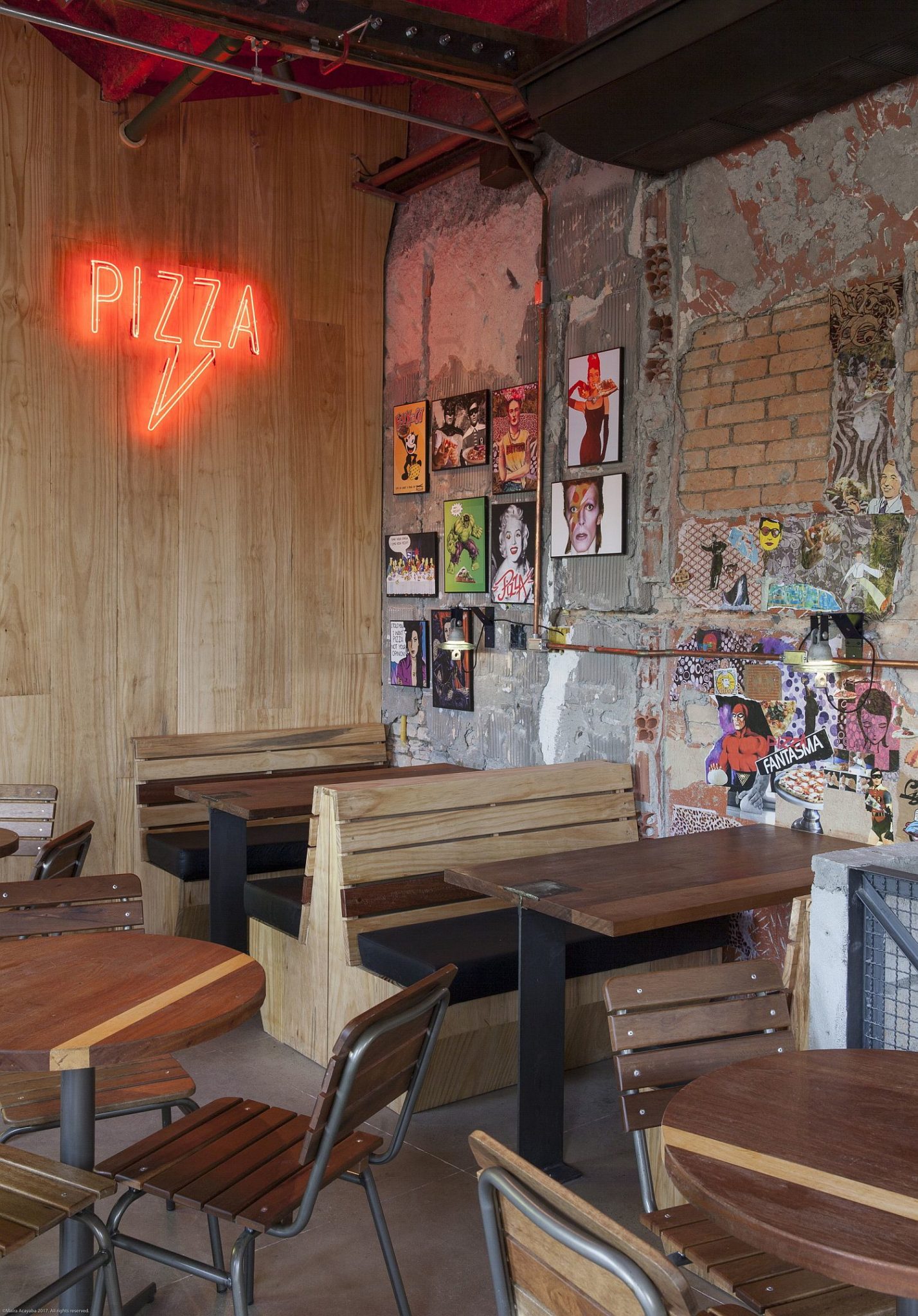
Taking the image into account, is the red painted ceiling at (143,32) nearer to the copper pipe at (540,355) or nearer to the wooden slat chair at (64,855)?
the copper pipe at (540,355)

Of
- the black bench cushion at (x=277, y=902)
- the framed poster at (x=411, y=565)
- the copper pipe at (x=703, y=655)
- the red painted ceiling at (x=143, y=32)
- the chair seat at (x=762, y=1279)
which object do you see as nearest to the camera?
the chair seat at (x=762, y=1279)

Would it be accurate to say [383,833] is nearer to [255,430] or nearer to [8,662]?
[8,662]

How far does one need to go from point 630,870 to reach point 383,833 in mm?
930

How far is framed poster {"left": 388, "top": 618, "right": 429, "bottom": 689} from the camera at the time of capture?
20.0ft

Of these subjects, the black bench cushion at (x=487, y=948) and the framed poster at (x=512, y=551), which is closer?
the black bench cushion at (x=487, y=948)

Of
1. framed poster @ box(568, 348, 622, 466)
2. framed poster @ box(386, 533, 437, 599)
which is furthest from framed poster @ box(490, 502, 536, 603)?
framed poster @ box(386, 533, 437, 599)

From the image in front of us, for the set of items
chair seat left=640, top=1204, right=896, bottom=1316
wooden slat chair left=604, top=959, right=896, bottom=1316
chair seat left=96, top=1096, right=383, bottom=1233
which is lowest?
chair seat left=640, top=1204, right=896, bottom=1316

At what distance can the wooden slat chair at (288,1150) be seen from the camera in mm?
2215

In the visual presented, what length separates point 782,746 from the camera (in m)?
4.25

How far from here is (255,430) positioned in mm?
5996

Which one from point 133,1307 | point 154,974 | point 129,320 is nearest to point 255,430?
point 129,320

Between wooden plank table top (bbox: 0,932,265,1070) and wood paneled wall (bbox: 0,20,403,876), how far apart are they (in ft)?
9.03

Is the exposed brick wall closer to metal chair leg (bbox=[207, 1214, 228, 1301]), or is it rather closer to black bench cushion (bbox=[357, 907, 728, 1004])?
black bench cushion (bbox=[357, 907, 728, 1004])

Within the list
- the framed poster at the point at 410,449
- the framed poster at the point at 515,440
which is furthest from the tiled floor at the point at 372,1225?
the framed poster at the point at 410,449
